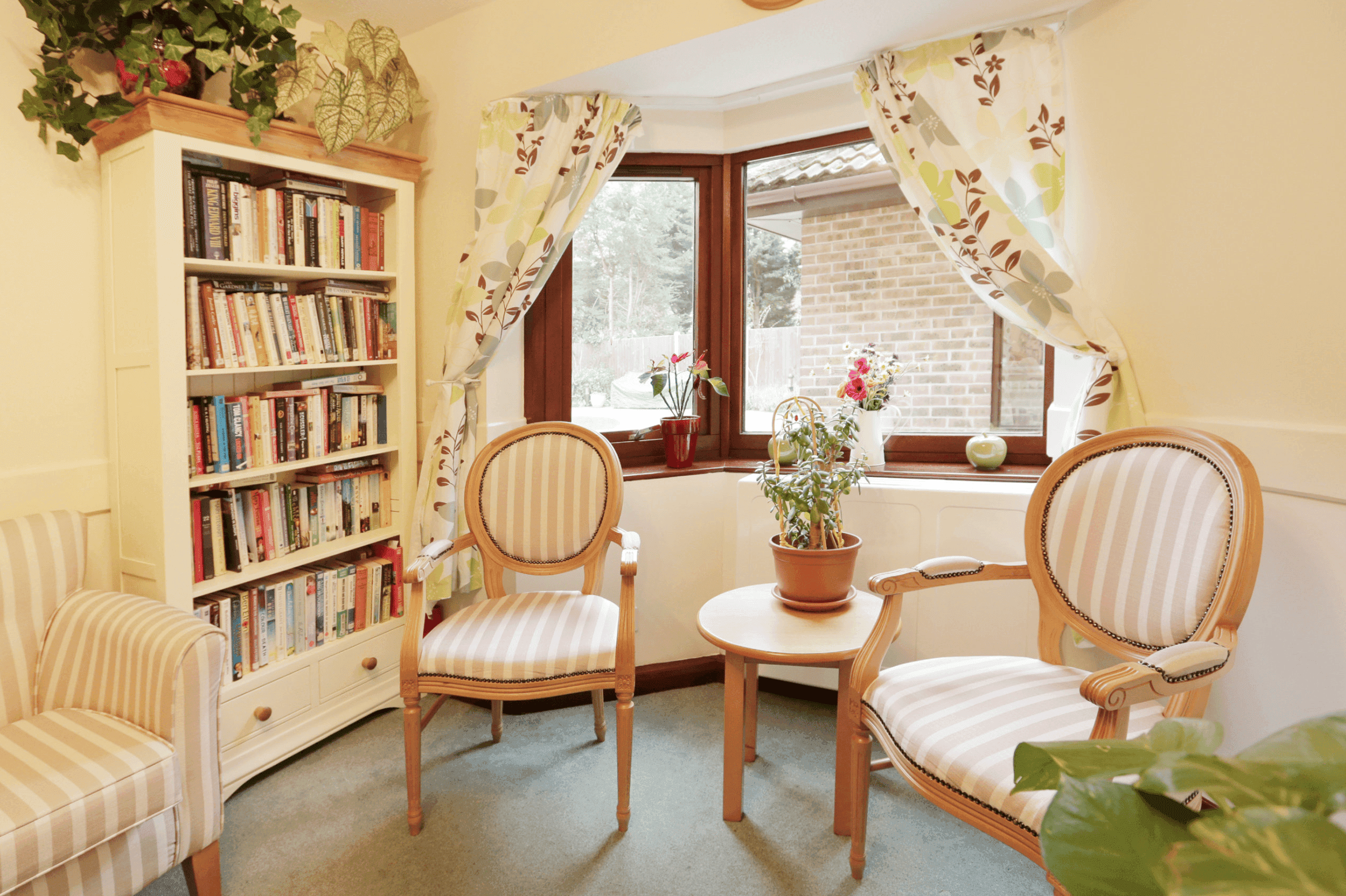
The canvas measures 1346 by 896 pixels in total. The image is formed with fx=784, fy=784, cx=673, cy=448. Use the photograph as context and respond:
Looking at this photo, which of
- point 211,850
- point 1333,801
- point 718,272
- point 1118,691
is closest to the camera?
point 1333,801

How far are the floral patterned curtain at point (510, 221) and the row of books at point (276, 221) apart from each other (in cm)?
37

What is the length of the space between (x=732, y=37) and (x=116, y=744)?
240cm

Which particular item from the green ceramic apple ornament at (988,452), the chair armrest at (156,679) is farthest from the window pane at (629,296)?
the chair armrest at (156,679)

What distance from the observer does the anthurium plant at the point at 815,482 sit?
2.22 m

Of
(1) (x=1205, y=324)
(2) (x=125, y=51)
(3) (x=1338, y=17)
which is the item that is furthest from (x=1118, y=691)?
(2) (x=125, y=51)

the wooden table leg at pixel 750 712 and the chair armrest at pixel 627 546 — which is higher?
the chair armrest at pixel 627 546

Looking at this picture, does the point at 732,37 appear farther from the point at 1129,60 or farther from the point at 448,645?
the point at 448,645

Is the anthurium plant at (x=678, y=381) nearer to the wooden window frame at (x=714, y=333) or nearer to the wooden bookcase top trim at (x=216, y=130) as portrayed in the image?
the wooden window frame at (x=714, y=333)

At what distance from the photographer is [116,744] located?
1656 millimetres

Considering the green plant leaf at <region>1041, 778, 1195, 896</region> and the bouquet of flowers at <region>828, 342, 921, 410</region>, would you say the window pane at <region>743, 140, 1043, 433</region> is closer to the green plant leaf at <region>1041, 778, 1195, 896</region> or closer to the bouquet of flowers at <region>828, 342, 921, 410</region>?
the bouquet of flowers at <region>828, 342, 921, 410</region>

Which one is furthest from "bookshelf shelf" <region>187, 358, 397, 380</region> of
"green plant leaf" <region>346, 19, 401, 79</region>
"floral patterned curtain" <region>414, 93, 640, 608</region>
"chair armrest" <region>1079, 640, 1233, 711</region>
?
"chair armrest" <region>1079, 640, 1233, 711</region>

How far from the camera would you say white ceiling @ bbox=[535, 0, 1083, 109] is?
2186 millimetres

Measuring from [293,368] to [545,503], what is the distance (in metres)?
0.91

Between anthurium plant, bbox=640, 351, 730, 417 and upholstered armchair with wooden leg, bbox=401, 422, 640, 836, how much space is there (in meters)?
0.50
